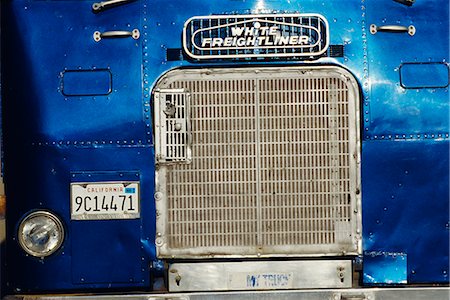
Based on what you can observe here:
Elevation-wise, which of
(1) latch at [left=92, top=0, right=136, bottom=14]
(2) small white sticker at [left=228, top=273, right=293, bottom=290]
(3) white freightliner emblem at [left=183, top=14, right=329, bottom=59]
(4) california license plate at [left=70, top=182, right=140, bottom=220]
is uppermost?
(1) latch at [left=92, top=0, right=136, bottom=14]

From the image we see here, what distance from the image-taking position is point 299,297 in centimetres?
499

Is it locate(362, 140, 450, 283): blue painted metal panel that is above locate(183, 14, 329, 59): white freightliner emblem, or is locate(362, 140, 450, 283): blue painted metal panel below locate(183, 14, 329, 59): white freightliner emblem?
below

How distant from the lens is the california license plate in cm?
525

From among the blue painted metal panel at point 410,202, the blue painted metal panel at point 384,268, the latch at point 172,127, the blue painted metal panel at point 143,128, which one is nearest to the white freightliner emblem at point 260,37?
the blue painted metal panel at point 143,128

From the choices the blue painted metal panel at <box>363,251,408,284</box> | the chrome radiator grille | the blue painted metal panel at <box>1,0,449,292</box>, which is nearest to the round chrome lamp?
the blue painted metal panel at <box>1,0,449,292</box>

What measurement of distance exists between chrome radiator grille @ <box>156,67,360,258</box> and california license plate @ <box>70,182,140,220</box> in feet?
0.59

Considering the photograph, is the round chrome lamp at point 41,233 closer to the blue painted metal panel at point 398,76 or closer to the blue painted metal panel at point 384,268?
the blue painted metal panel at point 384,268

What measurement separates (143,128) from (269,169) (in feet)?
2.63

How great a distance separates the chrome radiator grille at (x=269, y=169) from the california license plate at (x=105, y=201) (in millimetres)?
181

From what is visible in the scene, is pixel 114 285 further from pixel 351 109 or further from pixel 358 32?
pixel 358 32

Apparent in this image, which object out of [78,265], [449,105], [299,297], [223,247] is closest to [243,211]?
[223,247]

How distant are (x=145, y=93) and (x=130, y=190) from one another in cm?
59

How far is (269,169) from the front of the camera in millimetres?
5203

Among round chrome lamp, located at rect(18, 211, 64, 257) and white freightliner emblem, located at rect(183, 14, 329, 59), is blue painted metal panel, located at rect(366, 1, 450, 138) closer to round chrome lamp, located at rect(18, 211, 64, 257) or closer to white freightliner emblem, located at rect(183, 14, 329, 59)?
white freightliner emblem, located at rect(183, 14, 329, 59)
